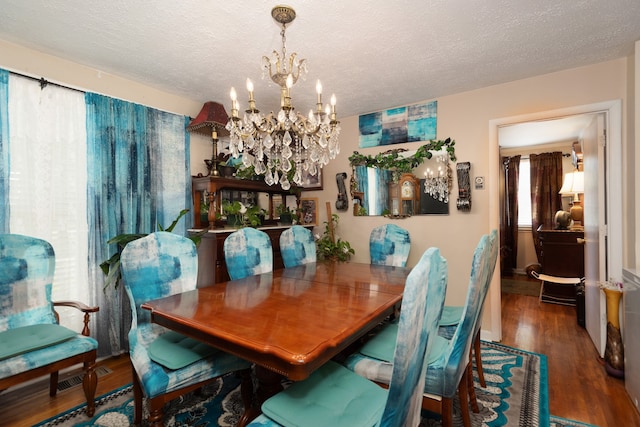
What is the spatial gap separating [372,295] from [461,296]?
1.93m

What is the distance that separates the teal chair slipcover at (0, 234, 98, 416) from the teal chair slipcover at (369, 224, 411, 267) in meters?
2.44

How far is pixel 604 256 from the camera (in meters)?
2.58

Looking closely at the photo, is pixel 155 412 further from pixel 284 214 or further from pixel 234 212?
pixel 284 214

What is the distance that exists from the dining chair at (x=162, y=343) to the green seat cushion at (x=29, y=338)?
46 centimetres

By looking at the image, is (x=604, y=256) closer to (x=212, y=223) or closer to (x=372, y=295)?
(x=372, y=295)

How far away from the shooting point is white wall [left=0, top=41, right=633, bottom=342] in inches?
96.4

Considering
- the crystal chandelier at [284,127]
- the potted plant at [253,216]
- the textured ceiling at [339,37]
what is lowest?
the potted plant at [253,216]

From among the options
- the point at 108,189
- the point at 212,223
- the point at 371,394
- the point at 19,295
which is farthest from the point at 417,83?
the point at 19,295

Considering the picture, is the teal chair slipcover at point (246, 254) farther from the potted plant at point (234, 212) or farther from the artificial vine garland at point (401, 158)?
the artificial vine garland at point (401, 158)

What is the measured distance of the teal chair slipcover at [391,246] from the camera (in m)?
3.04

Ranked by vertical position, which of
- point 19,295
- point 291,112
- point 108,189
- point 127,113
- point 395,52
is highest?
point 395,52

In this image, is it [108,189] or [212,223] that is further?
[212,223]

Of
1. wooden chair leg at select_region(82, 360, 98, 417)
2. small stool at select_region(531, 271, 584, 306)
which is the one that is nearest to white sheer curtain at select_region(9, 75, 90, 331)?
wooden chair leg at select_region(82, 360, 98, 417)

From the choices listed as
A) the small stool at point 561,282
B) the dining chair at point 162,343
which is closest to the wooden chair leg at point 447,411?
the dining chair at point 162,343
